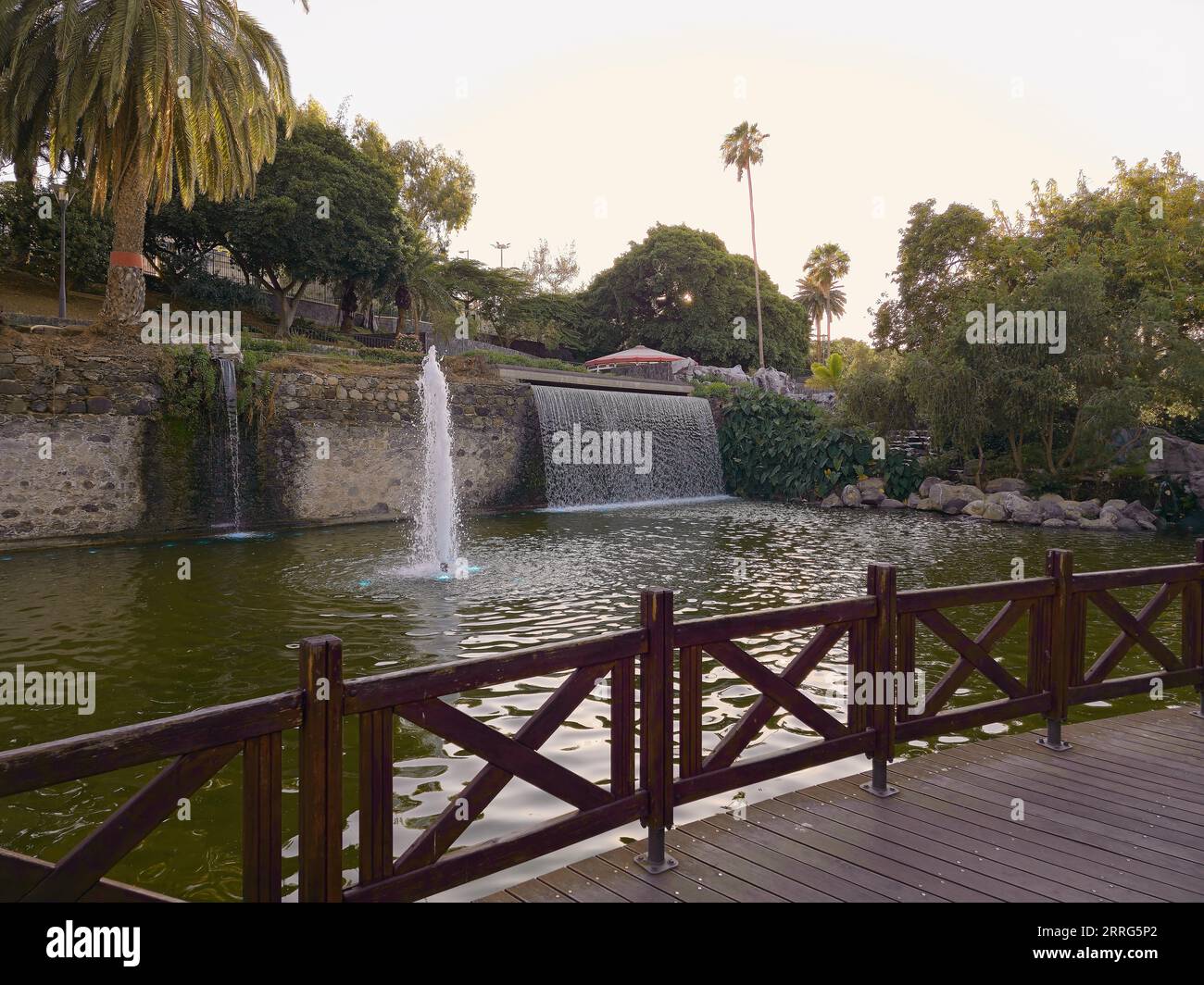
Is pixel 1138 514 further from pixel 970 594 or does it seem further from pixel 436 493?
pixel 970 594

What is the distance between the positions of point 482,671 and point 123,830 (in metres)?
1.19

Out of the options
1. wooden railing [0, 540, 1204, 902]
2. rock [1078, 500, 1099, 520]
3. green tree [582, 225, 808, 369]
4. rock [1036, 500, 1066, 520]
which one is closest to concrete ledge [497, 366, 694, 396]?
rock [1036, 500, 1066, 520]

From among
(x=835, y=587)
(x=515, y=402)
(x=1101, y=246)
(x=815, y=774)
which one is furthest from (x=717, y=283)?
(x=815, y=774)

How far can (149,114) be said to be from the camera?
14680mm

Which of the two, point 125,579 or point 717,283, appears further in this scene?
point 717,283

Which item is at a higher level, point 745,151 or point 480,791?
point 745,151

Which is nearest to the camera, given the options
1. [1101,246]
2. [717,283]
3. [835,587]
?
[835,587]

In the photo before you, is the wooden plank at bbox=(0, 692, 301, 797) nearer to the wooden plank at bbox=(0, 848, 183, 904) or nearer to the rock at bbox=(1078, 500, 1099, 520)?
the wooden plank at bbox=(0, 848, 183, 904)

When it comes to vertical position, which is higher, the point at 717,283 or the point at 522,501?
the point at 717,283

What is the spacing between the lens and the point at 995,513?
1989 centimetres

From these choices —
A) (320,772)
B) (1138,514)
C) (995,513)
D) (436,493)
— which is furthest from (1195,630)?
(1138,514)
